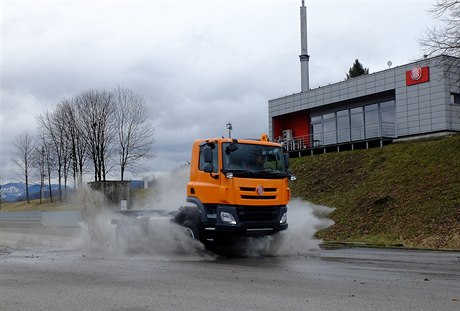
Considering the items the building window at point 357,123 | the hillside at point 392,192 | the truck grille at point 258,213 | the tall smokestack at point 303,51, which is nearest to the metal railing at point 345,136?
the building window at point 357,123

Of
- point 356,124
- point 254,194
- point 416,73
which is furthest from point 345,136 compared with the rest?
point 254,194

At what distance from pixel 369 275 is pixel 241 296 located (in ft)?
10.8

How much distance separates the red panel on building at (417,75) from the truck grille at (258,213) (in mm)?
22961

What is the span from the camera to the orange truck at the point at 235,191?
13703 mm

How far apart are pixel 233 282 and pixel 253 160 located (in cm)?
493

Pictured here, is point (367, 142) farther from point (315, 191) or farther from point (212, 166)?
point (212, 166)

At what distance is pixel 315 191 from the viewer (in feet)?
97.8

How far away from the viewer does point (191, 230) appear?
14.4 metres

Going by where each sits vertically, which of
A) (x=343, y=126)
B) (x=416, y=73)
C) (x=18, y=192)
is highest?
(x=416, y=73)

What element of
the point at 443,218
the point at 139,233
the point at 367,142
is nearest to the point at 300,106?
the point at 367,142

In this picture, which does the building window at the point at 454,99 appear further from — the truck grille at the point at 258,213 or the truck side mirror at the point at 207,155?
the truck side mirror at the point at 207,155

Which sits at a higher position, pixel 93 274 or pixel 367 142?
pixel 367 142

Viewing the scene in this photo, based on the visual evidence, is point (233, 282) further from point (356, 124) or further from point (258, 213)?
point (356, 124)

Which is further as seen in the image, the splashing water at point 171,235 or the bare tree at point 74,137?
the bare tree at point 74,137
